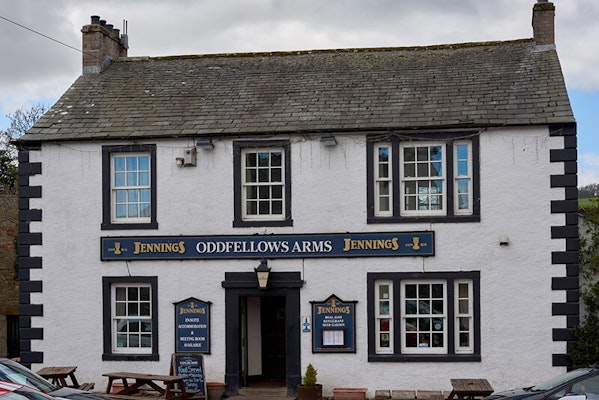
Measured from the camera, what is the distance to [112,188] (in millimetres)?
17656

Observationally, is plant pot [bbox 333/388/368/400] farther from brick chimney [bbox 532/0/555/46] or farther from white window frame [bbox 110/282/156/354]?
brick chimney [bbox 532/0/555/46]

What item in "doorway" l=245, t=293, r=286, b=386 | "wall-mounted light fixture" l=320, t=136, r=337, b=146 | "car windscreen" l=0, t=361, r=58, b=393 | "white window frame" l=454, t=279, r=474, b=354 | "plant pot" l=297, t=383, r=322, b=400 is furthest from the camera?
"doorway" l=245, t=293, r=286, b=386

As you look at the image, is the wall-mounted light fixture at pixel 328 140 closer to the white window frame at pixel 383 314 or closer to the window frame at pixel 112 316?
the white window frame at pixel 383 314

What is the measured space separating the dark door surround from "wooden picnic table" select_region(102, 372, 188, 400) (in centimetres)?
122

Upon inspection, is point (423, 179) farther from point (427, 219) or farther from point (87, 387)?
point (87, 387)

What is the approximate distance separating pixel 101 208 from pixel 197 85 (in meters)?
3.82

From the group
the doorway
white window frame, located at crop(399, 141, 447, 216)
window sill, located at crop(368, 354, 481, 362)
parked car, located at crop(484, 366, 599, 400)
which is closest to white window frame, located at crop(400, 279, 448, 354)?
window sill, located at crop(368, 354, 481, 362)

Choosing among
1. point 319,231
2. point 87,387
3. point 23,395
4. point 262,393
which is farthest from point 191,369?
point 23,395

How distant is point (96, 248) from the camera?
17500mm

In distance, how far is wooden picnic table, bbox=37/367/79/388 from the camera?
16109 mm

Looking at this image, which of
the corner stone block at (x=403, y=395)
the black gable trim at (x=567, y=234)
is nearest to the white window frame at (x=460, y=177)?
the black gable trim at (x=567, y=234)

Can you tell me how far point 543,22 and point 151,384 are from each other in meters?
11.6

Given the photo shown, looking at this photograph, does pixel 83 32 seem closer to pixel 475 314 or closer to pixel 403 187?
pixel 403 187

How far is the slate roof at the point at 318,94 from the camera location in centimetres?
1683
